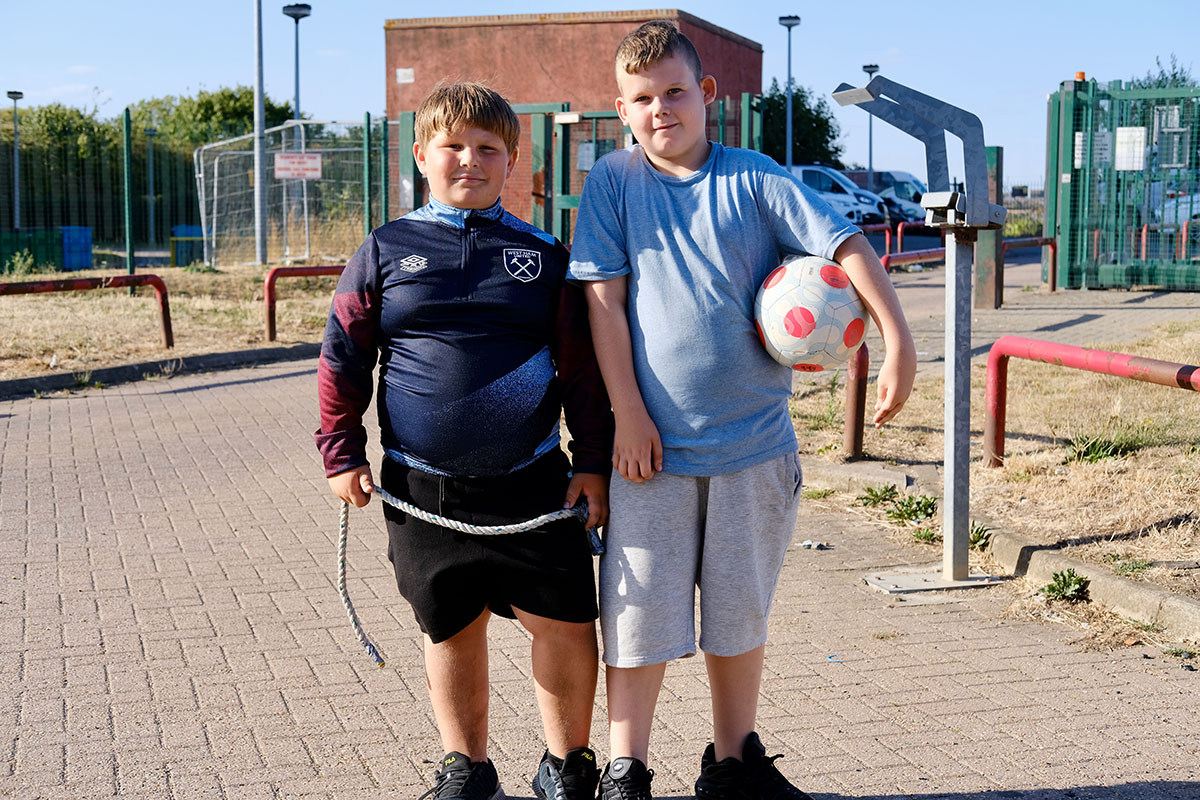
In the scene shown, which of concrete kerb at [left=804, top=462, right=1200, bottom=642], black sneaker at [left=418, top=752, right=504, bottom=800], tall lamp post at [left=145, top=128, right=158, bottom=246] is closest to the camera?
black sneaker at [left=418, top=752, right=504, bottom=800]

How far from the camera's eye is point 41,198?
92.4 ft

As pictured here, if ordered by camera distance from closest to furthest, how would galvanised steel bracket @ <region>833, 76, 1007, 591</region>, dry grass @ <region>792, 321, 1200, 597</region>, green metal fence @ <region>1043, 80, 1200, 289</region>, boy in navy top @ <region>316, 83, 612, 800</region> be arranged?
boy in navy top @ <region>316, 83, 612, 800</region>, galvanised steel bracket @ <region>833, 76, 1007, 591</region>, dry grass @ <region>792, 321, 1200, 597</region>, green metal fence @ <region>1043, 80, 1200, 289</region>

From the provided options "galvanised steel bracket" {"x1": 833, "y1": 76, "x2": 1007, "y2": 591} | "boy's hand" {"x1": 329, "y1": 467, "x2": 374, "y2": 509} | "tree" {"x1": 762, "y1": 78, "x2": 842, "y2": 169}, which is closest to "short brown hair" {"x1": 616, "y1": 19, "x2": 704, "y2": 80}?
"boy's hand" {"x1": 329, "y1": 467, "x2": 374, "y2": 509}

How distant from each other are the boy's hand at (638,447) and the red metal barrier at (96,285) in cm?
820

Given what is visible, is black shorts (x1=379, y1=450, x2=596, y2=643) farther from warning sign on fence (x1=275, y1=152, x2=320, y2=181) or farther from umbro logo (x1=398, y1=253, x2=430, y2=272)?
warning sign on fence (x1=275, y1=152, x2=320, y2=181)

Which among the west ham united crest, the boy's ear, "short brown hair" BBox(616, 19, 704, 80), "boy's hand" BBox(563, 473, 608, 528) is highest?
"short brown hair" BBox(616, 19, 704, 80)

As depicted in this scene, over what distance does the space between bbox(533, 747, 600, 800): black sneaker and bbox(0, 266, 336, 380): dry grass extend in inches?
318

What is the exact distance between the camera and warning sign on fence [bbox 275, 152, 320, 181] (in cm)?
1936

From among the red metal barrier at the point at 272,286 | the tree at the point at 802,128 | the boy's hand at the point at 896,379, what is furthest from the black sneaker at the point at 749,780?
the tree at the point at 802,128

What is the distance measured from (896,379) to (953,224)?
1932mm

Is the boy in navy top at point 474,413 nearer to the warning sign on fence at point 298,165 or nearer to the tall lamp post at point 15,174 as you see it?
the warning sign on fence at point 298,165

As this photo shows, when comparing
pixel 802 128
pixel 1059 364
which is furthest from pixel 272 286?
pixel 802 128

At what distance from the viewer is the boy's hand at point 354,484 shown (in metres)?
2.91

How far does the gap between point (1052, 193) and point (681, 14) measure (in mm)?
9244
